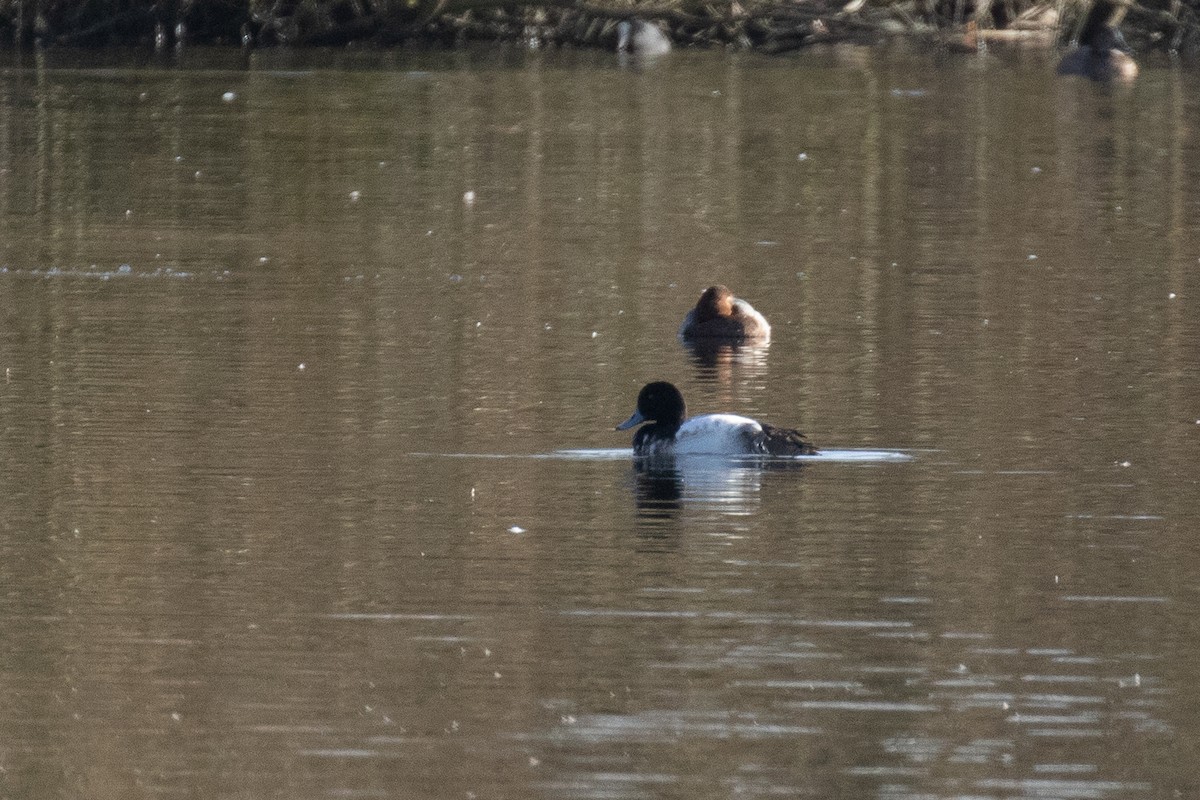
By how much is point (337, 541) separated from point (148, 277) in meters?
7.49

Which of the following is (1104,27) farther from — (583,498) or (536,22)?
(583,498)

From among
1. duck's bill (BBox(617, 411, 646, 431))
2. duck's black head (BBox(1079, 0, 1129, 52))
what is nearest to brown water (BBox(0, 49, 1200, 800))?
duck's bill (BBox(617, 411, 646, 431))

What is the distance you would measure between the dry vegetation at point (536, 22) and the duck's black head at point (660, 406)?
3049 centimetres

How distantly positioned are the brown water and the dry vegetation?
20.0 meters

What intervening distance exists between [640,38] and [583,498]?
3283cm

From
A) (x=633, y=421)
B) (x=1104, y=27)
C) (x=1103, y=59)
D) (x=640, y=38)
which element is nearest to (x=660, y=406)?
(x=633, y=421)

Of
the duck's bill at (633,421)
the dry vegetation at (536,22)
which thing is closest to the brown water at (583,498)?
the duck's bill at (633,421)

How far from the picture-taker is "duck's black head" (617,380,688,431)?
10.1 meters

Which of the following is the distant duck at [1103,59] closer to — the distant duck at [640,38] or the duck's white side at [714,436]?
the distant duck at [640,38]

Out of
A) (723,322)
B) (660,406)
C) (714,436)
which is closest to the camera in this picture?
(714,436)

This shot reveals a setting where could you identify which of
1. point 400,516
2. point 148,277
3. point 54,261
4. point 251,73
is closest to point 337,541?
point 400,516

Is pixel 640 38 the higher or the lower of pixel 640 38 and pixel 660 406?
the lower

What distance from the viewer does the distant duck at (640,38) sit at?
41.3 m

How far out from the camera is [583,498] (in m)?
9.12
